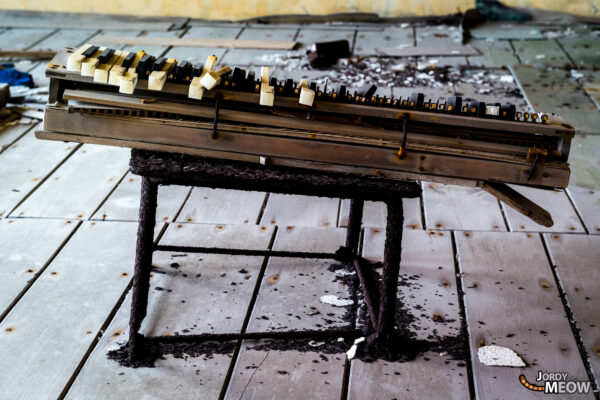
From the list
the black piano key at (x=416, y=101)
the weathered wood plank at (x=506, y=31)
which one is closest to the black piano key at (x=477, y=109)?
the black piano key at (x=416, y=101)

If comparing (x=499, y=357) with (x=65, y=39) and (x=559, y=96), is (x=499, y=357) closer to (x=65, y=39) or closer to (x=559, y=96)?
(x=559, y=96)

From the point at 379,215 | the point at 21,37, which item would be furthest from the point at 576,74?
the point at 21,37

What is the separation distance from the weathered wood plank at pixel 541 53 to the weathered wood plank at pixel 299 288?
2.58 m

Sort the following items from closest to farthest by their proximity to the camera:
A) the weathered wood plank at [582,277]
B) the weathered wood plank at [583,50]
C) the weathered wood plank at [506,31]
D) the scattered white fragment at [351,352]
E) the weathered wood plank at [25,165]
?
1. the scattered white fragment at [351,352]
2. the weathered wood plank at [582,277]
3. the weathered wood plank at [25,165]
4. the weathered wood plank at [583,50]
5. the weathered wood plank at [506,31]

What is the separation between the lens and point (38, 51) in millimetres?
4461

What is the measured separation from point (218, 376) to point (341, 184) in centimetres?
62

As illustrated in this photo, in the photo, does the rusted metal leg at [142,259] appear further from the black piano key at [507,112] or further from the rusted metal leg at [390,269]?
the black piano key at [507,112]

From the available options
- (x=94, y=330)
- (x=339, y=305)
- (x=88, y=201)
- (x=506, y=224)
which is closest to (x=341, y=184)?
(x=339, y=305)

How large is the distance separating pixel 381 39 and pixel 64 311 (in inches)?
138

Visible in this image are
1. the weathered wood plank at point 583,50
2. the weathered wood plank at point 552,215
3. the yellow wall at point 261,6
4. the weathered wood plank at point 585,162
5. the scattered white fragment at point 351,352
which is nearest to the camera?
the scattered white fragment at point 351,352

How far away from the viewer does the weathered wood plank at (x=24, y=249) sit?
2.14 m

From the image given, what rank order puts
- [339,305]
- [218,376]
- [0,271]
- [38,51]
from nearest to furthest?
[218,376] → [339,305] → [0,271] → [38,51]

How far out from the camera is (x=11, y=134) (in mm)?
3342

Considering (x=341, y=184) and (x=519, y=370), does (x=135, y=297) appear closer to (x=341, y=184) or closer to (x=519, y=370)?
(x=341, y=184)
